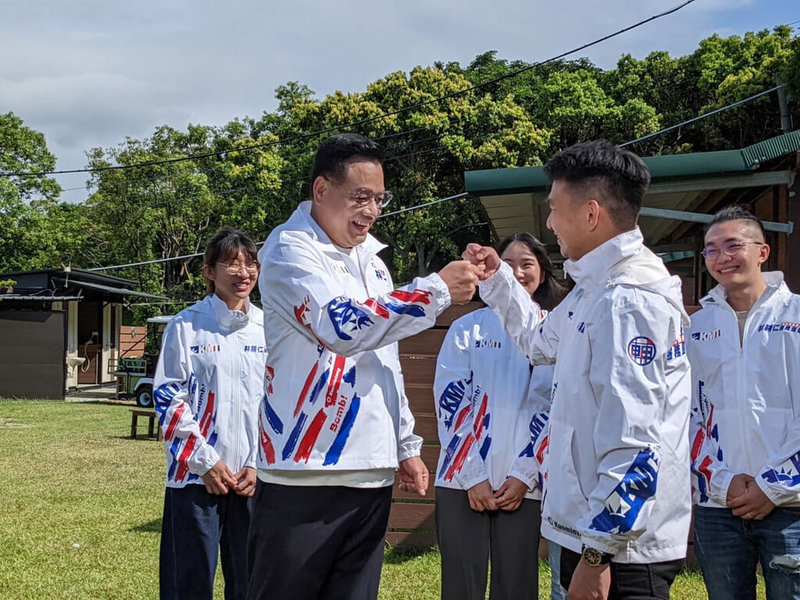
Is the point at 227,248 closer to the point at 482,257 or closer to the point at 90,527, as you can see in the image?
the point at 482,257

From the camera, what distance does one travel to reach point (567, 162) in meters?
2.46

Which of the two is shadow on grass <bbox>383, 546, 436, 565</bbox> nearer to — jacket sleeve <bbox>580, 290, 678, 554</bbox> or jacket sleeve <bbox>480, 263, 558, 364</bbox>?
jacket sleeve <bbox>480, 263, 558, 364</bbox>

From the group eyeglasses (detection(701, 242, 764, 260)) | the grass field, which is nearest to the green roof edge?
eyeglasses (detection(701, 242, 764, 260))

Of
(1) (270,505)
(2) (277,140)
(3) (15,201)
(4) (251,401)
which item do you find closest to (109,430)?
(4) (251,401)

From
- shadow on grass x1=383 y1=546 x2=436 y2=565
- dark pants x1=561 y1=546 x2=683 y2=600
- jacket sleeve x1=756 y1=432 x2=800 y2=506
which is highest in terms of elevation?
jacket sleeve x1=756 y1=432 x2=800 y2=506

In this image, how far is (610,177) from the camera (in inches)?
95.3

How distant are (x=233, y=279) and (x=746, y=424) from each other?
7.93 ft

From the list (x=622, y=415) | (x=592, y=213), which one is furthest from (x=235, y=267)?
(x=622, y=415)

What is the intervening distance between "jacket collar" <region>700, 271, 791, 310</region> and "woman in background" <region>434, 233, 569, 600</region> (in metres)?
0.79

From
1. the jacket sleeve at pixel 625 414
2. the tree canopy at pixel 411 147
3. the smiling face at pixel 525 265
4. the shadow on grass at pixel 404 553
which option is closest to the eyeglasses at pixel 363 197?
the jacket sleeve at pixel 625 414

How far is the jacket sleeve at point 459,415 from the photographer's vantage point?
3.66 m

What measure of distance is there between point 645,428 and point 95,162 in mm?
31805

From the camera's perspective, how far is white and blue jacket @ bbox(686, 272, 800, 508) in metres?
3.14

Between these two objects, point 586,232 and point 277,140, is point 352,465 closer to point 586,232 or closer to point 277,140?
point 586,232
